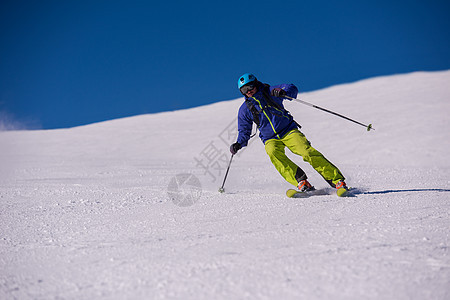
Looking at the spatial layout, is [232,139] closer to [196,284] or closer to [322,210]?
[322,210]

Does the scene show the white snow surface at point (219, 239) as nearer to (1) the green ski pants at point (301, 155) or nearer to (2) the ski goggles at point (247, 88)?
(1) the green ski pants at point (301, 155)

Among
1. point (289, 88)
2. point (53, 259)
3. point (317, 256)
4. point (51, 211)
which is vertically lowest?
point (317, 256)

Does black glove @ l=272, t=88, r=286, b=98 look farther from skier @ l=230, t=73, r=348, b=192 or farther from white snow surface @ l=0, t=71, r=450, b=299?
white snow surface @ l=0, t=71, r=450, b=299

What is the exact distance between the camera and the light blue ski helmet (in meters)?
5.22

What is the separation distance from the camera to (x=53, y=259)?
245 centimetres

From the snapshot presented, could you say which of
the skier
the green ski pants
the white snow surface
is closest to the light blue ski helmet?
the skier

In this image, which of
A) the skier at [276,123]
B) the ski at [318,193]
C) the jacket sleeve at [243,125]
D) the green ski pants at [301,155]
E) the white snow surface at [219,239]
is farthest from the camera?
the jacket sleeve at [243,125]

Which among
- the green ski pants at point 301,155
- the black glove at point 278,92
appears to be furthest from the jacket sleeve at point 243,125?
the black glove at point 278,92

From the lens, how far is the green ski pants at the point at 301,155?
5.02 m

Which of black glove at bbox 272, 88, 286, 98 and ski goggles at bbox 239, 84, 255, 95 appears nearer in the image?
black glove at bbox 272, 88, 286, 98

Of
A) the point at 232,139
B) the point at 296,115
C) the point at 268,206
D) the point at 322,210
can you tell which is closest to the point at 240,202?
the point at 268,206

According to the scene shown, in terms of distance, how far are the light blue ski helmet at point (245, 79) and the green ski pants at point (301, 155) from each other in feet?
3.00

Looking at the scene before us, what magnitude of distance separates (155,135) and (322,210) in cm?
1623

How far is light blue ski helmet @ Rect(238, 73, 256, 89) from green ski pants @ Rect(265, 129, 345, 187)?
92cm
